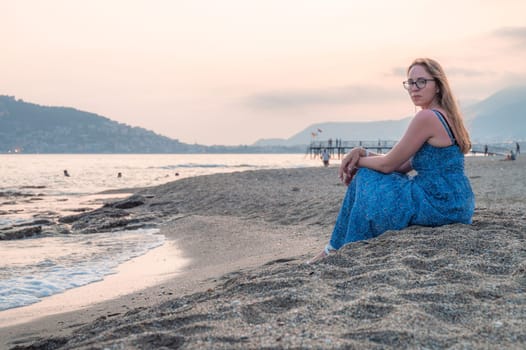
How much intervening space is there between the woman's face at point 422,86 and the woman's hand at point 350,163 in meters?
0.57

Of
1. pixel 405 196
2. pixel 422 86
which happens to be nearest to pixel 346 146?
pixel 422 86

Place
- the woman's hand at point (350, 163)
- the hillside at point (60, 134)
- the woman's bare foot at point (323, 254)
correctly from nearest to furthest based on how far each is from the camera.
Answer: the woman's bare foot at point (323, 254) < the woman's hand at point (350, 163) < the hillside at point (60, 134)

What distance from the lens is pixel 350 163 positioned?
4164 mm

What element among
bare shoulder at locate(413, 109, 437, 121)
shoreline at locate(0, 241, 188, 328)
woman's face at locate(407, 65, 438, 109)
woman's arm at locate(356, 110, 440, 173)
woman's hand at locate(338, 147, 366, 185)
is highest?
woman's face at locate(407, 65, 438, 109)

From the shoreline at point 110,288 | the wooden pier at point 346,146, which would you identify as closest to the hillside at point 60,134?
the wooden pier at point 346,146

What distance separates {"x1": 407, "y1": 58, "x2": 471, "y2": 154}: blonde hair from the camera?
3949 mm

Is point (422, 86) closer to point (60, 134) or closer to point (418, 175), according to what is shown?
point (418, 175)

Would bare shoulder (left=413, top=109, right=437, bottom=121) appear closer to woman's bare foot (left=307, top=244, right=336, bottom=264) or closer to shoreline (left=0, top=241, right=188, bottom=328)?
woman's bare foot (left=307, top=244, right=336, bottom=264)

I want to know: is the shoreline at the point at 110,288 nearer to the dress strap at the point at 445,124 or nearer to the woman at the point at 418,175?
the woman at the point at 418,175

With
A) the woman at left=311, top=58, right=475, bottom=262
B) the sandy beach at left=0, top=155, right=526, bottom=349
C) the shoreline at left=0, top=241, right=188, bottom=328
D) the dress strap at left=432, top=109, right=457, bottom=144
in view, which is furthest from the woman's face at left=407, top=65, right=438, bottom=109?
the shoreline at left=0, top=241, right=188, bottom=328

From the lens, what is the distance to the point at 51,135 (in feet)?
521

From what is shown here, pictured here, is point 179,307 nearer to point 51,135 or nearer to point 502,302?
point 502,302

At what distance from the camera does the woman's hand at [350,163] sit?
13.6ft

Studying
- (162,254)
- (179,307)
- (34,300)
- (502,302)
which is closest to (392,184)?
(502,302)
